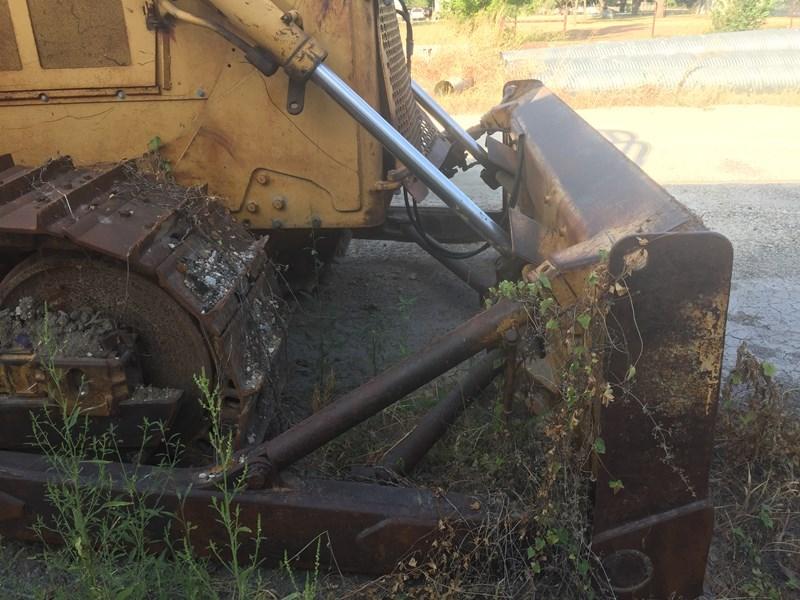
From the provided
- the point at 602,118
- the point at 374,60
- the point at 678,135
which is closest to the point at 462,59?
the point at 602,118

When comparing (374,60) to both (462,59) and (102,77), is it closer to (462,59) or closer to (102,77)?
(102,77)

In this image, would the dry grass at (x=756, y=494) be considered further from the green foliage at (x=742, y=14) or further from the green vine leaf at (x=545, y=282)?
the green foliage at (x=742, y=14)

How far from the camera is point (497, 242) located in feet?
9.50

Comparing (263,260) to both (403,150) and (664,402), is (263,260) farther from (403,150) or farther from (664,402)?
(664,402)

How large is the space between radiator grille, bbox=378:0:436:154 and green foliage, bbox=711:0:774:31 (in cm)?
1786

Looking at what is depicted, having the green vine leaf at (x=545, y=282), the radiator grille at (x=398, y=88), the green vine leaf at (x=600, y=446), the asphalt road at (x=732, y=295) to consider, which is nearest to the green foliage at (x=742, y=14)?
the asphalt road at (x=732, y=295)

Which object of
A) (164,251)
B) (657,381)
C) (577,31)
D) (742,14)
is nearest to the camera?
(657,381)

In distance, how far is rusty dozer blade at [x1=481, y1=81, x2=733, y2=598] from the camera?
1.69 metres

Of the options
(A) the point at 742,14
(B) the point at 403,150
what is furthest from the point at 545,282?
(A) the point at 742,14

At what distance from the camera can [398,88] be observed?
3.27 meters

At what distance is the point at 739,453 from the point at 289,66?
2.18 m

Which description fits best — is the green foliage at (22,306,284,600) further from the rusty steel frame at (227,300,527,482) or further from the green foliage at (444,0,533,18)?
the green foliage at (444,0,533,18)

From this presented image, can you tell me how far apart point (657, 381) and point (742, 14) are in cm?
2001

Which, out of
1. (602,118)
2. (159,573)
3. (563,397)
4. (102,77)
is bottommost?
(602,118)
